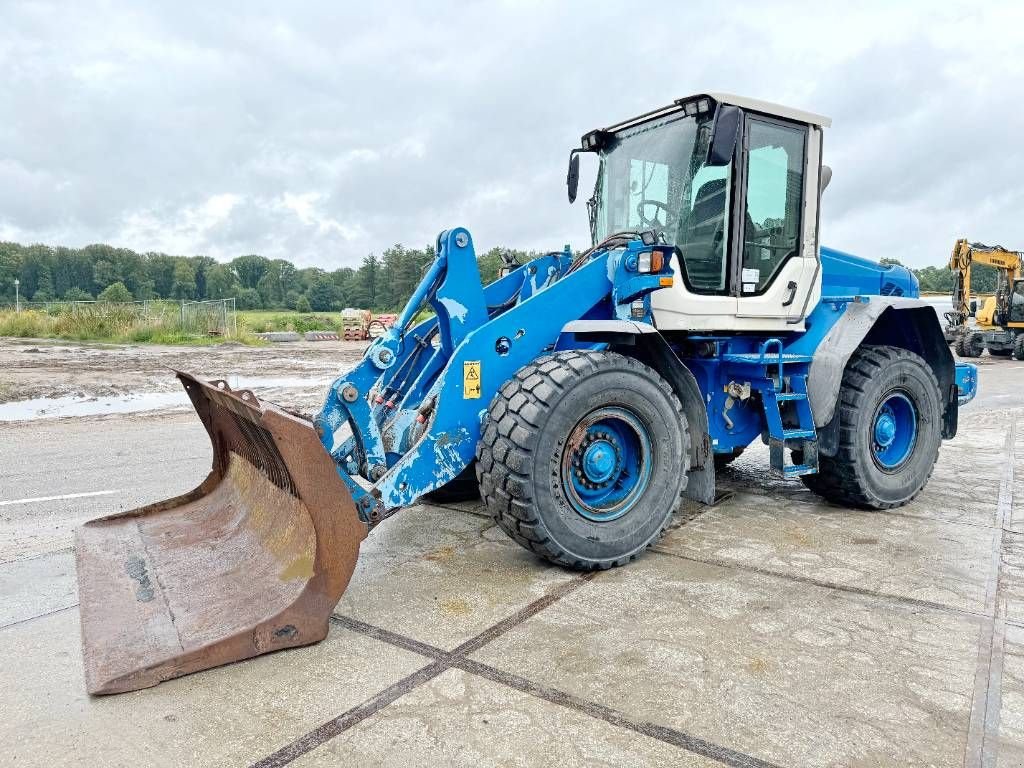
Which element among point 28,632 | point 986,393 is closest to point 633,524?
point 28,632

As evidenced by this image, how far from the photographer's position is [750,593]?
149 inches

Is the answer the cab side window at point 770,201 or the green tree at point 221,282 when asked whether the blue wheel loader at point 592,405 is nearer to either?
the cab side window at point 770,201

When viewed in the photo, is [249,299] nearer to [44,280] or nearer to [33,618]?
[44,280]

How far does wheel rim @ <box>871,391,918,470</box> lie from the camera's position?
5.57 meters

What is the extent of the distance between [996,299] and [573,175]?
75.9ft

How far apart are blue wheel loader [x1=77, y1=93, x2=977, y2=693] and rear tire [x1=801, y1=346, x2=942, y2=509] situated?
0.06ft

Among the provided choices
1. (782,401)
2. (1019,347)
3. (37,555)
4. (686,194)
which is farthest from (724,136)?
(1019,347)

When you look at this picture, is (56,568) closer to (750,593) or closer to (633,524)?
(633,524)

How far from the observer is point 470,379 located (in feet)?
12.7

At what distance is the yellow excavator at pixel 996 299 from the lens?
77.8 ft

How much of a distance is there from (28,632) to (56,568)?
0.87 m

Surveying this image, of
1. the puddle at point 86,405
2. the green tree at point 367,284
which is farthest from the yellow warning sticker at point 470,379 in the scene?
the green tree at point 367,284

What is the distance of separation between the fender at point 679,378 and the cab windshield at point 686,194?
2.09 ft

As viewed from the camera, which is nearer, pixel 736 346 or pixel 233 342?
pixel 736 346
